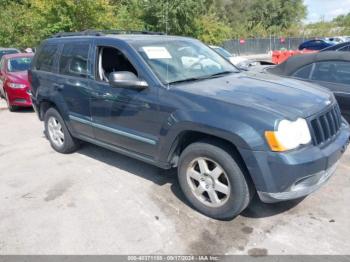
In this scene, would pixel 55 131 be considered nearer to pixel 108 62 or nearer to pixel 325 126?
pixel 108 62

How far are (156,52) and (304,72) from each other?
2.73 m

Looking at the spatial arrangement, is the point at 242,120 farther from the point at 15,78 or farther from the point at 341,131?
the point at 15,78

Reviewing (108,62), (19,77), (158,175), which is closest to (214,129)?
(158,175)

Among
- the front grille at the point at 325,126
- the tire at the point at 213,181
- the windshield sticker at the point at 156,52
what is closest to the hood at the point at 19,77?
the windshield sticker at the point at 156,52

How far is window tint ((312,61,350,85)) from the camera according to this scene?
5348 millimetres

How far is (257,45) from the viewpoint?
132 feet

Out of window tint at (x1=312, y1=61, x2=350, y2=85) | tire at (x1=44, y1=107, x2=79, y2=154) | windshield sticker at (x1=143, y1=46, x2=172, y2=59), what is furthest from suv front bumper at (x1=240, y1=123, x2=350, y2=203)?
tire at (x1=44, y1=107, x2=79, y2=154)

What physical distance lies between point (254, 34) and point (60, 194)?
153 feet

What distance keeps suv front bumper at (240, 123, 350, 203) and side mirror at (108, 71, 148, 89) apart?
1422 millimetres

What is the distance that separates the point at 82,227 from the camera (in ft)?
12.0

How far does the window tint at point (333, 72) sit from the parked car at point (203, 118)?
1.52 meters

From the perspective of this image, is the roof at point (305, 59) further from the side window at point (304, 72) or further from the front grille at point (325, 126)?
the front grille at point (325, 126)

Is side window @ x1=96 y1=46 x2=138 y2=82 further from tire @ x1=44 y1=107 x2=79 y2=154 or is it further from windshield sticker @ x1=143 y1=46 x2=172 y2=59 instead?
tire @ x1=44 y1=107 x2=79 y2=154

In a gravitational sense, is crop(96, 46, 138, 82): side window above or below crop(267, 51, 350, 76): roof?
above
